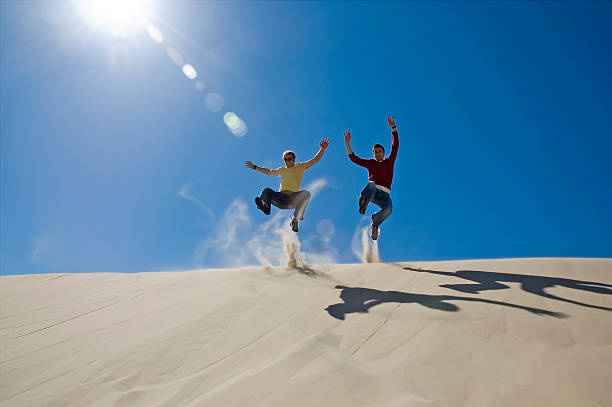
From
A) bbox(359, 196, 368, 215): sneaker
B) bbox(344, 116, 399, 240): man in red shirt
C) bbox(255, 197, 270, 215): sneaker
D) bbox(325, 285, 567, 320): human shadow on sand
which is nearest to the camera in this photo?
bbox(325, 285, 567, 320): human shadow on sand

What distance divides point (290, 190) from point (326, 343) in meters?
3.70

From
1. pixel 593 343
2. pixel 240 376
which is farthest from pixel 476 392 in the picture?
pixel 240 376

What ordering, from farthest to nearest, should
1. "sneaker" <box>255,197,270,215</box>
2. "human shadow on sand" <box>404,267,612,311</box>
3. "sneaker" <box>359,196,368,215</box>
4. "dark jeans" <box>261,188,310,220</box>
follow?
"dark jeans" <box>261,188,310,220</box> → "sneaker" <box>255,197,270,215</box> → "sneaker" <box>359,196,368,215</box> → "human shadow on sand" <box>404,267,612,311</box>

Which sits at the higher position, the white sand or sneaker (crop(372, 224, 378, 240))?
sneaker (crop(372, 224, 378, 240))

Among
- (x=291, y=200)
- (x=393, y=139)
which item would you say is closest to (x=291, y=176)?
(x=291, y=200)

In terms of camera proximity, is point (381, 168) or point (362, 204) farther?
point (381, 168)

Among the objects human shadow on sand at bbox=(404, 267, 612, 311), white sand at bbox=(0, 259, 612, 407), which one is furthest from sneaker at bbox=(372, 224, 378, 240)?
human shadow on sand at bbox=(404, 267, 612, 311)

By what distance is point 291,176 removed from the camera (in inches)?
235

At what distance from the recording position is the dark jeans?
569 cm

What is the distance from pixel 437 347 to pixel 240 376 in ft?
4.09

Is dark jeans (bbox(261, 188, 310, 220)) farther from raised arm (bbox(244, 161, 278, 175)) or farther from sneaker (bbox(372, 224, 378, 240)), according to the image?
sneaker (bbox(372, 224, 378, 240))

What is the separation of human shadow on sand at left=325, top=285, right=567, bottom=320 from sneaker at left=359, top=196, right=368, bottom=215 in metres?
1.67

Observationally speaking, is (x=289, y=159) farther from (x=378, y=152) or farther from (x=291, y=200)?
(x=378, y=152)

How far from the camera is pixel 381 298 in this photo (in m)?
3.40
